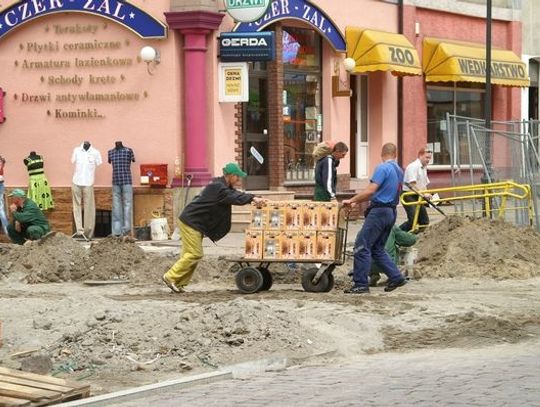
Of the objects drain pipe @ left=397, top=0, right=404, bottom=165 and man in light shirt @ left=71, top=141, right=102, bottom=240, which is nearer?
man in light shirt @ left=71, top=141, right=102, bottom=240

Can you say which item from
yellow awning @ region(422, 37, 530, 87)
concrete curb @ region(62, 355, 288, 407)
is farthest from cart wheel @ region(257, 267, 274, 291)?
yellow awning @ region(422, 37, 530, 87)

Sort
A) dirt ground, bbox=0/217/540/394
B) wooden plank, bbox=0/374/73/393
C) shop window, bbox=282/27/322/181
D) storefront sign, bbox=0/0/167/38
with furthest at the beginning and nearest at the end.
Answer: shop window, bbox=282/27/322/181 < storefront sign, bbox=0/0/167/38 < dirt ground, bbox=0/217/540/394 < wooden plank, bbox=0/374/73/393

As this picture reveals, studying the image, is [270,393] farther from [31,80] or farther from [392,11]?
[392,11]

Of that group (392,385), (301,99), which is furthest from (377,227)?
(301,99)

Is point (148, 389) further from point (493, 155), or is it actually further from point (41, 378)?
point (493, 155)

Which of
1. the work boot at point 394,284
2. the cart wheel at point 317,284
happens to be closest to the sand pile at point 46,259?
the cart wheel at point 317,284

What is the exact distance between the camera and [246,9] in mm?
22031

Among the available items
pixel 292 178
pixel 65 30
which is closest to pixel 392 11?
pixel 292 178

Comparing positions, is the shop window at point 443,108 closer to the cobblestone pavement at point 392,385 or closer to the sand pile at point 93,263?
the sand pile at point 93,263

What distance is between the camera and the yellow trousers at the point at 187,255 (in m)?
14.5

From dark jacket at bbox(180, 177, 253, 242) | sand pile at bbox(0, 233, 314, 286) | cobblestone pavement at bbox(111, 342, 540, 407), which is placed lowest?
cobblestone pavement at bbox(111, 342, 540, 407)

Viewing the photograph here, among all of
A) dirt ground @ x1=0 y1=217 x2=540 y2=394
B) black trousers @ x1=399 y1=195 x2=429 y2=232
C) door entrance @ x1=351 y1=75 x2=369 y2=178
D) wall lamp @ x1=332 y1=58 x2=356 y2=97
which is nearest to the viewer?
dirt ground @ x1=0 y1=217 x2=540 y2=394

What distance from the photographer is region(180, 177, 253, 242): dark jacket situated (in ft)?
47.4

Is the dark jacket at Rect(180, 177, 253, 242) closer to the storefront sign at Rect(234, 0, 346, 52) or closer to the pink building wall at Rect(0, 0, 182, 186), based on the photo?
the pink building wall at Rect(0, 0, 182, 186)
